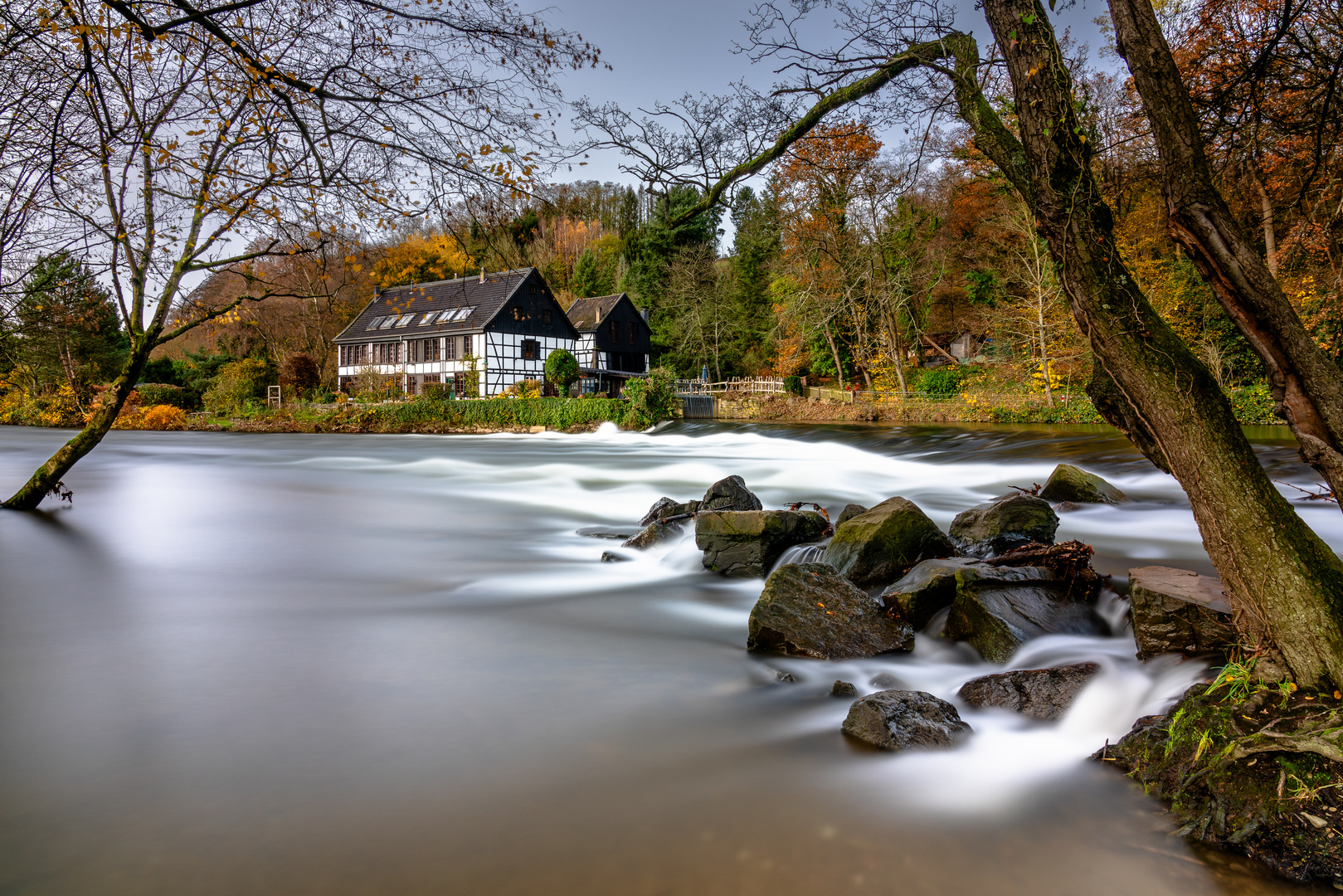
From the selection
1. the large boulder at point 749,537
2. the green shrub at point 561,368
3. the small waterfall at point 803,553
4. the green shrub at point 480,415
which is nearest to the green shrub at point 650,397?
the green shrub at point 480,415

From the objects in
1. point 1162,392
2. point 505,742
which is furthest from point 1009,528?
point 505,742

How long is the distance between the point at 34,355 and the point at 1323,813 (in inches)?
1510

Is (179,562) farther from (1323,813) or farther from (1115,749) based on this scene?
(1323,813)

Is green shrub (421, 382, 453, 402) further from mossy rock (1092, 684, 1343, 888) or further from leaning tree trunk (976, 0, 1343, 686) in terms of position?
mossy rock (1092, 684, 1343, 888)

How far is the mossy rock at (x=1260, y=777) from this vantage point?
7.86 feet

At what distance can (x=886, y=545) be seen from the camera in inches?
232

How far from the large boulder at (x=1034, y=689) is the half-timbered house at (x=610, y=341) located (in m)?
45.9

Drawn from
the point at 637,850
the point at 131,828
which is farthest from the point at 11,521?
the point at 637,850

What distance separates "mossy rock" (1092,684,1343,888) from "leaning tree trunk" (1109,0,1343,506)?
915 mm

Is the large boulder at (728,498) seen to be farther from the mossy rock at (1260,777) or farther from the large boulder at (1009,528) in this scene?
the mossy rock at (1260,777)

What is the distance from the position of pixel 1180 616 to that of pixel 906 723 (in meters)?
1.58

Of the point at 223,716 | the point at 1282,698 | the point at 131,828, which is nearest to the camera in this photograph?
the point at 1282,698

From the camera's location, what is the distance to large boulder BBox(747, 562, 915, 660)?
4.73m

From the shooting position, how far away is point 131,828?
3021 mm
